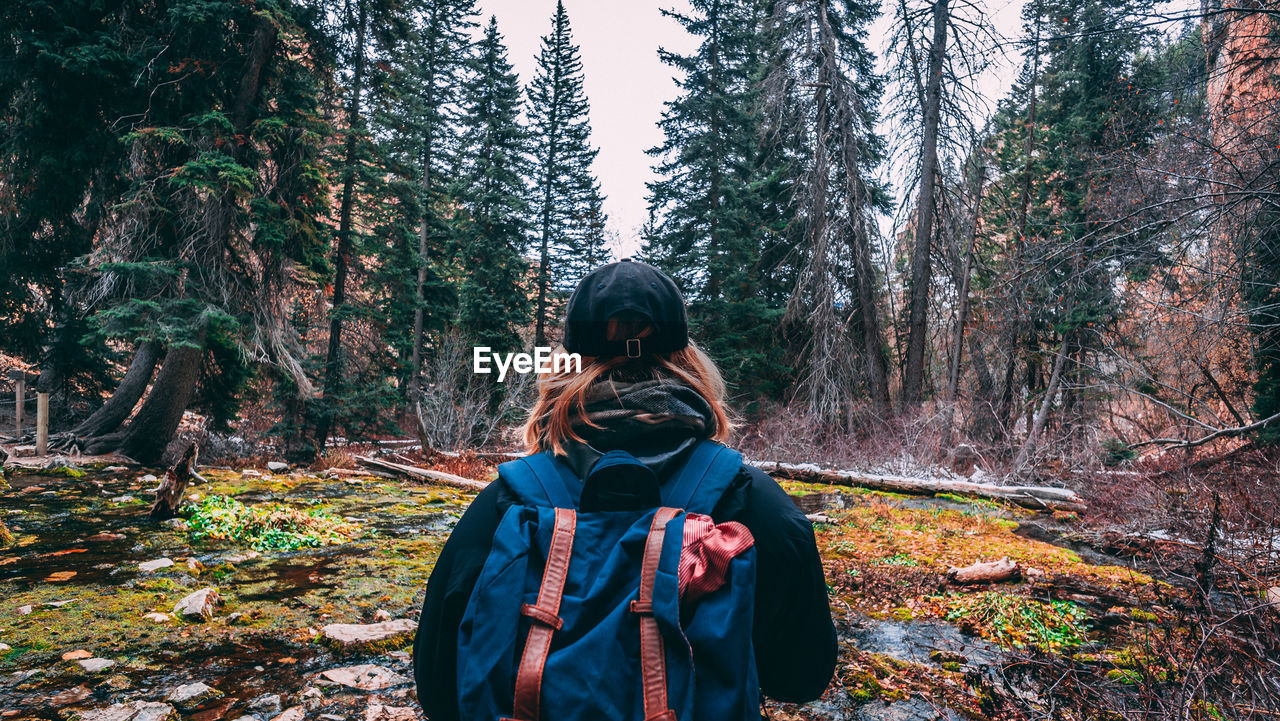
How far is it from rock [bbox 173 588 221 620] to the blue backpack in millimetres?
3729

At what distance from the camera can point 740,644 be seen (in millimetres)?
1140

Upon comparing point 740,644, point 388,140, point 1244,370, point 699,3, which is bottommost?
point 740,644

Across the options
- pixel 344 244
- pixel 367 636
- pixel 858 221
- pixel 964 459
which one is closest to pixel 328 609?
pixel 367 636

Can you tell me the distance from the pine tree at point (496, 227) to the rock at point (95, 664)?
17558 mm

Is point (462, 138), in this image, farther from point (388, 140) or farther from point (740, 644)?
point (740, 644)

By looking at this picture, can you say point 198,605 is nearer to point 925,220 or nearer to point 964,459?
point 964,459

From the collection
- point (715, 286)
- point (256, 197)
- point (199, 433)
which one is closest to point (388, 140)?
point (256, 197)

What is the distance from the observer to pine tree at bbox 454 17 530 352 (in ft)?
68.1

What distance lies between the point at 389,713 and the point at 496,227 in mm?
20241

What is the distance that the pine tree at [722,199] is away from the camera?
19.8 m

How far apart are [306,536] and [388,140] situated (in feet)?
51.0

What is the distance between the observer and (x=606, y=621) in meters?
1.12

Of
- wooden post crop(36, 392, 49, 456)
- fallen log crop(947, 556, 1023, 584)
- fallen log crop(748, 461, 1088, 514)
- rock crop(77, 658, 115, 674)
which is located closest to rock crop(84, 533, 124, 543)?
rock crop(77, 658, 115, 674)

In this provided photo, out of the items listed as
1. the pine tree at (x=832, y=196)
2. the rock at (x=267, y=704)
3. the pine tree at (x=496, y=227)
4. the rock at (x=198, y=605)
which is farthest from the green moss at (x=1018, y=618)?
the pine tree at (x=496, y=227)
